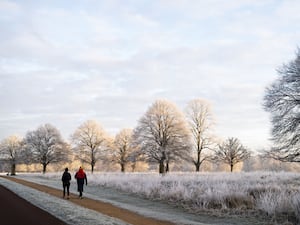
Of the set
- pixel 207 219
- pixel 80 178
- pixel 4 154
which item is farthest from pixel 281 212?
pixel 4 154

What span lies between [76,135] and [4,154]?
3230cm

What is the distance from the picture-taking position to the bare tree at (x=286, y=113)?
3219 centimetres

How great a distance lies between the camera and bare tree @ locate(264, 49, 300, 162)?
106 feet

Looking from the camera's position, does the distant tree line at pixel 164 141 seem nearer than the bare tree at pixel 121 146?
Yes

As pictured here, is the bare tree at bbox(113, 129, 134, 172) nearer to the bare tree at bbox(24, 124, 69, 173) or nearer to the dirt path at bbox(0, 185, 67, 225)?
the bare tree at bbox(24, 124, 69, 173)

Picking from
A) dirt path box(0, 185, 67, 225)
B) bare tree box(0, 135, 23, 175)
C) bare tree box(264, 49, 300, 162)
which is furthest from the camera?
bare tree box(0, 135, 23, 175)

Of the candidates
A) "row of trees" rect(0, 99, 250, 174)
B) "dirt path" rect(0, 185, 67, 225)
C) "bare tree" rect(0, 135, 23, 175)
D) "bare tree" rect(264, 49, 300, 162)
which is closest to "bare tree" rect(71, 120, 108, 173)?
"row of trees" rect(0, 99, 250, 174)

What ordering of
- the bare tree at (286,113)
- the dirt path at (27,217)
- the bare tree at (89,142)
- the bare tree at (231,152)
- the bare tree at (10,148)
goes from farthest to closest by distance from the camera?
the bare tree at (10,148), the bare tree at (89,142), the bare tree at (231,152), the bare tree at (286,113), the dirt path at (27,217)

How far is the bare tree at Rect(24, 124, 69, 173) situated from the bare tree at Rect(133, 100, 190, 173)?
32.8 m

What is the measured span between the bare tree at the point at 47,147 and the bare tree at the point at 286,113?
62331 mm

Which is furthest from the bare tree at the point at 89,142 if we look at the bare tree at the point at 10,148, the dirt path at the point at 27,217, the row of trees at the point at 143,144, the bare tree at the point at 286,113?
the dirt path at the point at 27,217

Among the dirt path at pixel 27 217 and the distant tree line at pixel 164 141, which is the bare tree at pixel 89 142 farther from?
the dirt path at pixel 27 217

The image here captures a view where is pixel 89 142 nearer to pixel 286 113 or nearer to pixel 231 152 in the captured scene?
pixel 231 152

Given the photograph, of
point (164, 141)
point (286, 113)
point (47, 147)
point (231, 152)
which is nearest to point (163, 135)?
point (164, 141)
